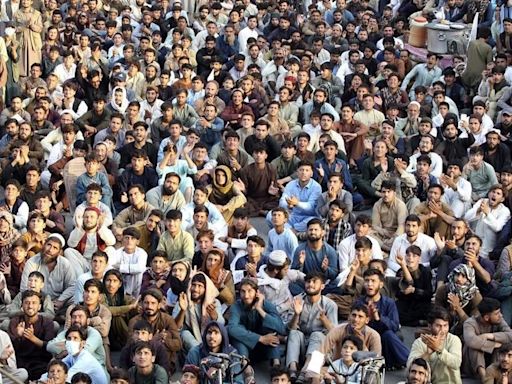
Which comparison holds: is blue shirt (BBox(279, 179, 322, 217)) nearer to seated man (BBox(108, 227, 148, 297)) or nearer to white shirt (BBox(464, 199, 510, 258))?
white shirt (BBox(464, 199, 510, 258))

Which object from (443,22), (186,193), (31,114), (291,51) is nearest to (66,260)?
(186,193)

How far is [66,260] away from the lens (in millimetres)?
11109

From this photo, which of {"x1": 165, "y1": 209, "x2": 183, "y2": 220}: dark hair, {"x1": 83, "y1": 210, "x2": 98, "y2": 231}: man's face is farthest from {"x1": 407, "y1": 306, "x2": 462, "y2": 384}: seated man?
{"x1": 83, "y1": 210, "x2": 98, "y2": 231}: man's face

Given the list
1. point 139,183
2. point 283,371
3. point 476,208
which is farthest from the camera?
point 139,183

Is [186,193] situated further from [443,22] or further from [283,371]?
[443,22]

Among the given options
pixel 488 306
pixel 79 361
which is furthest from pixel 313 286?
pixel 79 361

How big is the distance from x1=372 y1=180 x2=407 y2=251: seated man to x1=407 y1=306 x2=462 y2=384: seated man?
239cm

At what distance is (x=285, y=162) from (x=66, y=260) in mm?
3229

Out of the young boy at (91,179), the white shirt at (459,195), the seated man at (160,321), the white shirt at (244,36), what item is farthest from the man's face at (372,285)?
the white shirt at (244,36)

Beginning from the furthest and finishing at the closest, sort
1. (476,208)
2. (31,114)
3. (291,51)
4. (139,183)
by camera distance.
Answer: (291,51) < (31,114) < (139,183) < (476,208)

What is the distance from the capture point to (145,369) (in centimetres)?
952

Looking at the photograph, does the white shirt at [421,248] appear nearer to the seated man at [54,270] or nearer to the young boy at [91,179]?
→ the seated man at [54,270]

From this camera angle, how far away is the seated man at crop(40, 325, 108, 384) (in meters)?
9.65

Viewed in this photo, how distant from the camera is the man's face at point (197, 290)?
10.4 m
